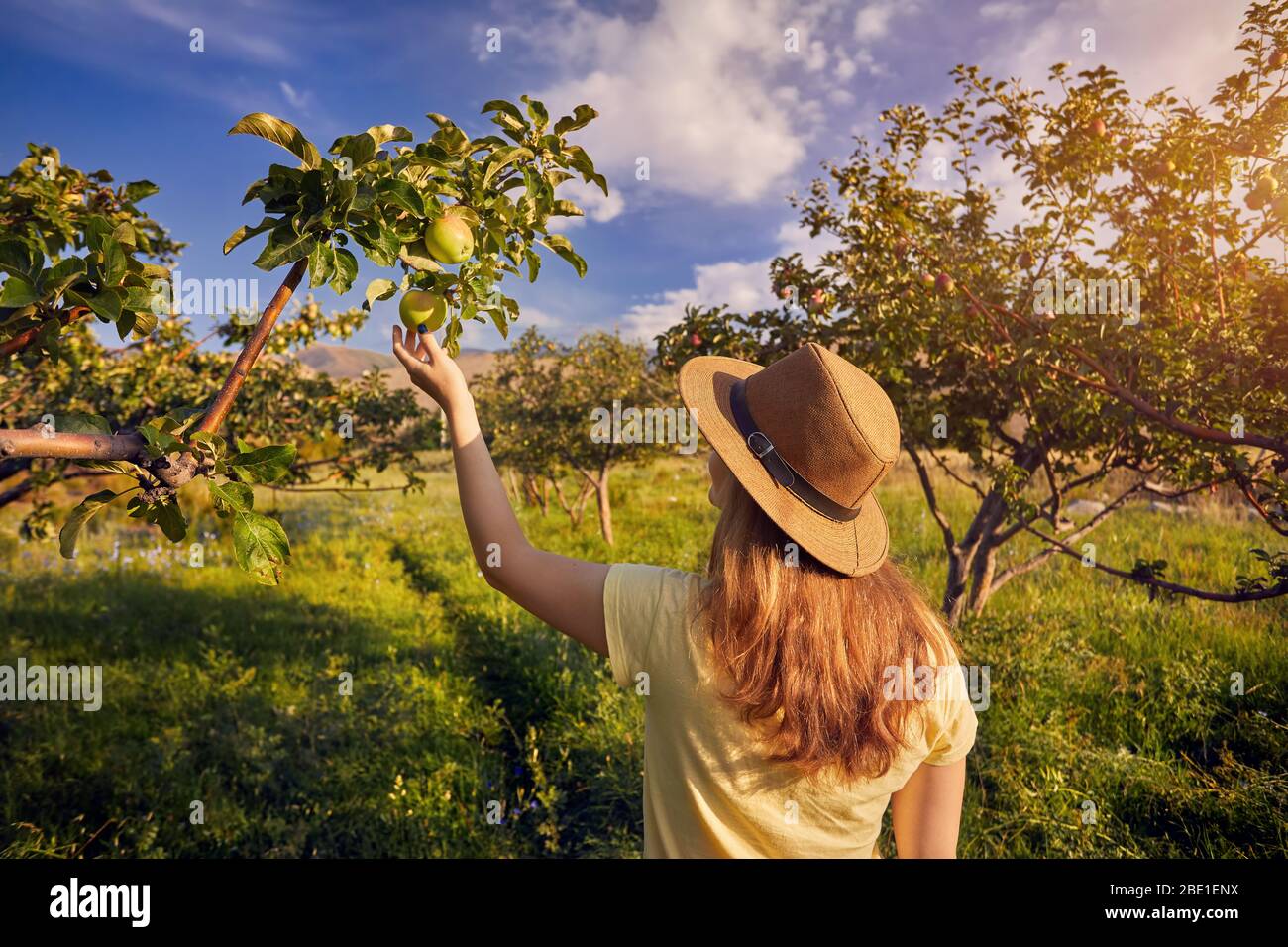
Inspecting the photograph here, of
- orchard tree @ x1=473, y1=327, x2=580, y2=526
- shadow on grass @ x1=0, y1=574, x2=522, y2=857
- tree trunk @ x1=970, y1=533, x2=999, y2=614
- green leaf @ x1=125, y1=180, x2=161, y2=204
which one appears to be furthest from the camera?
orchard tree @ x1=473, y1=327, x2=580, y2=526

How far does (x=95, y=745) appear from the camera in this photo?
502 cm

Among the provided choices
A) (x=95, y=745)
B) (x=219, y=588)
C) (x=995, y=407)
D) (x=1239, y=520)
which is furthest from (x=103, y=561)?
(x=1239, y=520)

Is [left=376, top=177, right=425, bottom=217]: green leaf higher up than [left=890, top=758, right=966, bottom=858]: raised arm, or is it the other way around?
[left=376, top=177, right=425, bottom=217]: green leaf

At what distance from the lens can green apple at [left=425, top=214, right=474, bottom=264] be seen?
1.58 metres

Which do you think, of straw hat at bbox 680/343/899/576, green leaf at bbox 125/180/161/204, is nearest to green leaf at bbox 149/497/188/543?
straw hat at bbox 680/343/899/576

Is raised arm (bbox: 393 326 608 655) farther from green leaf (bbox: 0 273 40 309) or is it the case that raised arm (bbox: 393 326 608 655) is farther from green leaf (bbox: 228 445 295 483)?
green leaf (bbox: 0 273 40 309)

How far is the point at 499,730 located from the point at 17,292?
455 centimetres

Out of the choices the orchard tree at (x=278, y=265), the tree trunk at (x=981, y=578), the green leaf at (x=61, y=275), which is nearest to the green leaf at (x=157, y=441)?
the orchard tree at (x=278, y=265)

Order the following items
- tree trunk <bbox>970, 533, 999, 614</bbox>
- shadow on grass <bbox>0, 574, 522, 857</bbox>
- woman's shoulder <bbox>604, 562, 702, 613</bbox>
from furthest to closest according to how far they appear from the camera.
A: tree trunk <bbox>970, 533, 999, 614</bbox>
shadow on grass <bbox>0, 574, 522, 857</bbox>
woman's shoulder <bbox>604, 562, 702, 613</bbox>

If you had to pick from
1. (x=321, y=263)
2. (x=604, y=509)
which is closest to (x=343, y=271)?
(x=321, y=263)

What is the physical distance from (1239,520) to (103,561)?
14.9m

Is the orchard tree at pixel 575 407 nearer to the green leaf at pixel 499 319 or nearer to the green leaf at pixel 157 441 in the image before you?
the green leaf at pixel 499 319
